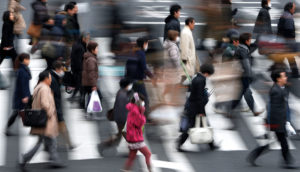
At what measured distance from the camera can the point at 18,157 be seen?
13.0 meters

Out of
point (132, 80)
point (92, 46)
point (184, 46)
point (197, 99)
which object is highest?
point (92, 46)

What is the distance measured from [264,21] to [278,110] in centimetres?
764

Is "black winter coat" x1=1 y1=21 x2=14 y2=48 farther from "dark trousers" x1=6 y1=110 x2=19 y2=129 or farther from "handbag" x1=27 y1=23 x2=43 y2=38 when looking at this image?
"dark trousers" x1=6 y1=110 x2=19 y2=129

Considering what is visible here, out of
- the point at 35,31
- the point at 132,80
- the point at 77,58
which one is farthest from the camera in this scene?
the point at 35,31

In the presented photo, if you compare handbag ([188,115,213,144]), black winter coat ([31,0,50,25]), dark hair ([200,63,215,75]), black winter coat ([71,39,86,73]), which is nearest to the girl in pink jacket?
handbag ([188,115,213,144])

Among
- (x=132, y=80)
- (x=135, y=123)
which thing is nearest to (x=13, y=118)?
(x=132, y=80)

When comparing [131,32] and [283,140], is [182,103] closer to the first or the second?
[131,32]

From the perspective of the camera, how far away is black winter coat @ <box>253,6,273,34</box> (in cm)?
1933

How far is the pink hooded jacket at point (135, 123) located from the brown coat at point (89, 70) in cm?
316

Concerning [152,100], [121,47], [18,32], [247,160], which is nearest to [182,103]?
[152,100]

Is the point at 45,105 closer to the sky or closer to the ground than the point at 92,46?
closer to the ground

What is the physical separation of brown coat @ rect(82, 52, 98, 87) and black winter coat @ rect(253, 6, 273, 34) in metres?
5.84

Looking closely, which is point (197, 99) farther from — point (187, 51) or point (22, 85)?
point (187, 51)

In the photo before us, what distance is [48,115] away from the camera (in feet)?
40.0
